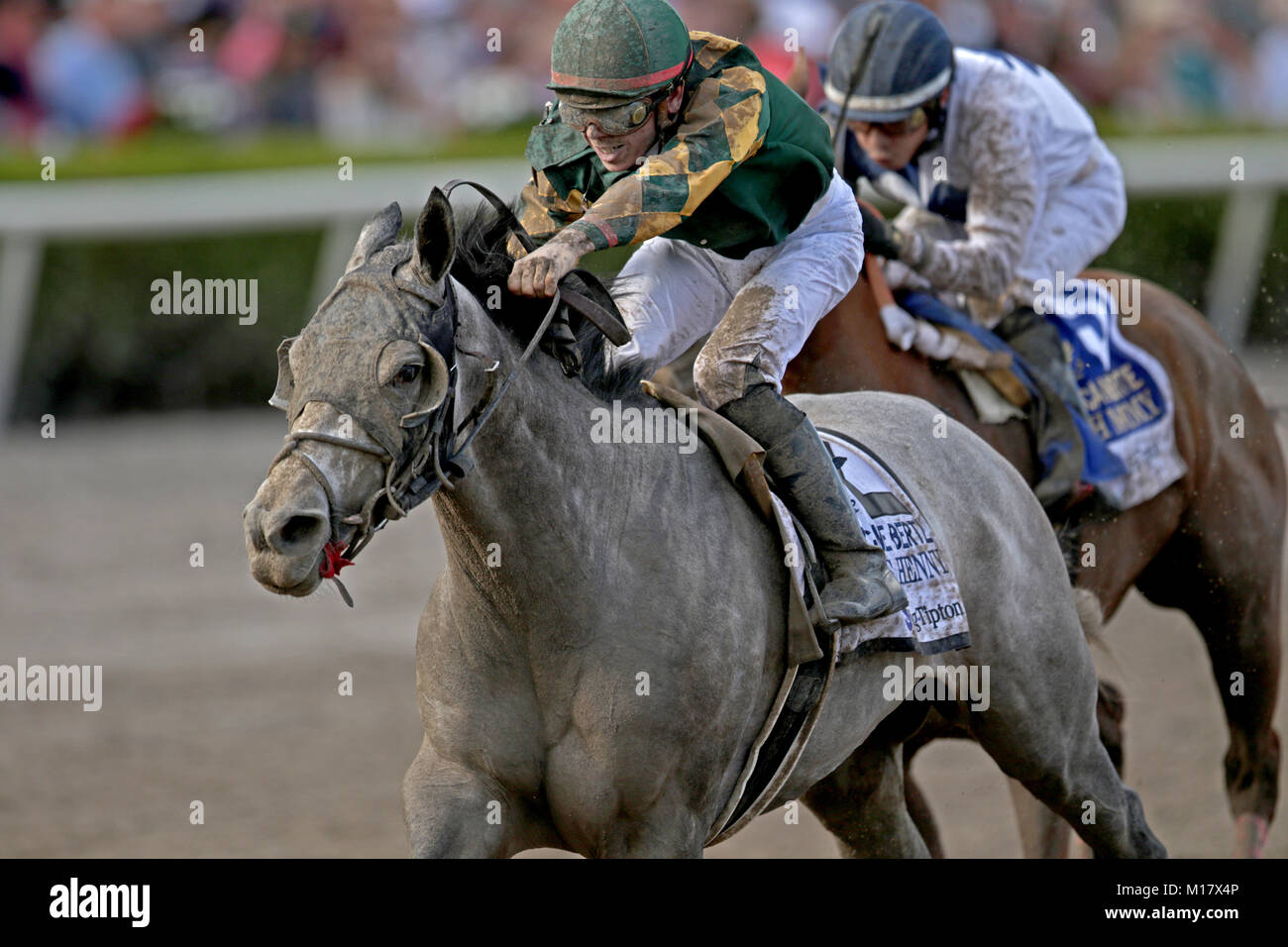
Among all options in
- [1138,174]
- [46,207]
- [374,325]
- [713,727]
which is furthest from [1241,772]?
[46,207]

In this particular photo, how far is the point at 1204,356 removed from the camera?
5.80m

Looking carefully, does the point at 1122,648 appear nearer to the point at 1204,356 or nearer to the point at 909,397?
the point at 1204,356

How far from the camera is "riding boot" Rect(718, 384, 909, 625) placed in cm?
373

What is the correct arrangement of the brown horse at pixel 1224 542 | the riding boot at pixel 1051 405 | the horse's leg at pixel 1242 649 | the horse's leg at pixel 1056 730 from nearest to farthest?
the horse's leg at pixel 1056 730
the riding boot at pixel 1051 405
the brown horse at pixel 1224 542
the horse's leg at pixel 1242 649

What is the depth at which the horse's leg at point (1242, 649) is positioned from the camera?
18.6ft

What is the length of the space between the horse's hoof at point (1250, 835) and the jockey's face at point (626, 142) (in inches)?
130

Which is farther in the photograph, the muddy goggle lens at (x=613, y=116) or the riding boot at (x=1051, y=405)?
the riding boot at (x=1051, y=405)

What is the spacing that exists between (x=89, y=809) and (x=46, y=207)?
674 centimetres

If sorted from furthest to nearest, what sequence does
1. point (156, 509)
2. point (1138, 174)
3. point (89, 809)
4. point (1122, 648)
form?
point (1138, 174)
point (156, 509)
point (1122, 648)
point (89, 809)

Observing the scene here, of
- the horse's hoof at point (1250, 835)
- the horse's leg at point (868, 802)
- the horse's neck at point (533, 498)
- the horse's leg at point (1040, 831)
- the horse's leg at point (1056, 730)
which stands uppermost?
the horse's neck at point (533, 498)

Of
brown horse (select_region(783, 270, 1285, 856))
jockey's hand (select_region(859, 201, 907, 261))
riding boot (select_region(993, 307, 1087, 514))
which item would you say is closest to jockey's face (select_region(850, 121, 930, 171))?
jockey's hand (select_region(859, 201, 907, 261))

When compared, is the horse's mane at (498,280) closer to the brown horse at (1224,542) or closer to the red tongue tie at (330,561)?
the red tongue tie at (330,561)

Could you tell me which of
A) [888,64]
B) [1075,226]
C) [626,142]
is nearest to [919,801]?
[1075,226]

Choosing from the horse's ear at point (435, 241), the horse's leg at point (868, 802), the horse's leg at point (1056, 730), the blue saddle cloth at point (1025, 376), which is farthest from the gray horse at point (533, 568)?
the blue saddle cloth at point (1025, 376)
